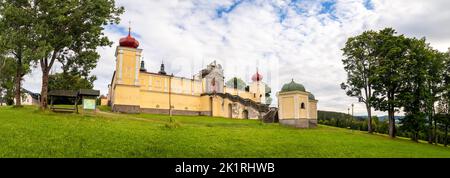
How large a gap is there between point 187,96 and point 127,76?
11.2 m

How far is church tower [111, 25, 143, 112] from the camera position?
41625 millimetres

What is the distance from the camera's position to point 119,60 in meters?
42.5

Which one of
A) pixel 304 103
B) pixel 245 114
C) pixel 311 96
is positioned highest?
pixel 311 96

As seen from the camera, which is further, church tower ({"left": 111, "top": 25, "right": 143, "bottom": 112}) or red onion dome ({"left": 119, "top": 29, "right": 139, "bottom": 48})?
red onion dome ({"left": 119, "top": 29, "right": 139, "bottom": 48})

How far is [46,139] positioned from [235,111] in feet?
130

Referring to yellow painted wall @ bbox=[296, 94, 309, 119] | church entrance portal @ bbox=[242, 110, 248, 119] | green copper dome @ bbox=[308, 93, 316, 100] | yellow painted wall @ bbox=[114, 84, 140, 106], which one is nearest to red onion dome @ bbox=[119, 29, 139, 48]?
yellow painted wall @ bbox=[114, 84, 140, 106]

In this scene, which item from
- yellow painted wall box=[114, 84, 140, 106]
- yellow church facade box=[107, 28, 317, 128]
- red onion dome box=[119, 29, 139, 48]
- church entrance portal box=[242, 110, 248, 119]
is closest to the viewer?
yellow church facade box=[107, 28, 317, 128]

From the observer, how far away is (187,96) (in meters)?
51.2

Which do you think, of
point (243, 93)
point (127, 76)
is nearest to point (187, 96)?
point (127, 76)

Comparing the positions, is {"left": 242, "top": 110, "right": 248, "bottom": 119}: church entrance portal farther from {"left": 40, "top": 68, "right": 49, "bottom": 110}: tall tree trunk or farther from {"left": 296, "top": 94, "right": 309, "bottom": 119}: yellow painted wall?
{"left": 40, "top": 68, "right": 49, "bottom": 110}: tall tree trunk

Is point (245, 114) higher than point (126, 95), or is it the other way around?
point (126, 95)

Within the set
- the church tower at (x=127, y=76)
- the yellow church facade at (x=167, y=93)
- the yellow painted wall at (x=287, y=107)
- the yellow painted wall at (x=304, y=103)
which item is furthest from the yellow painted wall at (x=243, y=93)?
the yellow painted wall at (x=304, y=103)

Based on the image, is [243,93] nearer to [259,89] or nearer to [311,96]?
[259,89]
